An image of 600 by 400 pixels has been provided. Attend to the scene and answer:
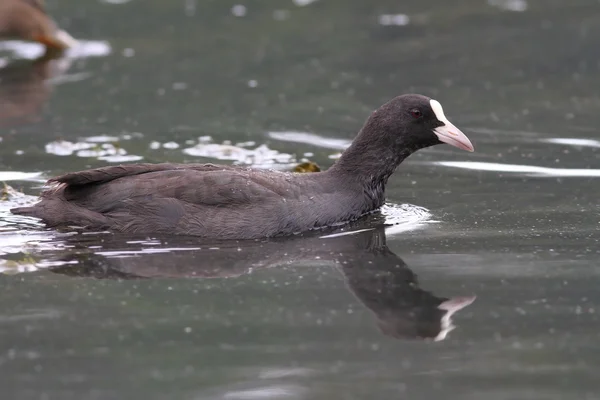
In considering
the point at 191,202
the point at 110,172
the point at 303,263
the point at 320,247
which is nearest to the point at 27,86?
the point at 110,172

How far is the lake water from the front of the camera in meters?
5.64

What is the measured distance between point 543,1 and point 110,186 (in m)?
13.4

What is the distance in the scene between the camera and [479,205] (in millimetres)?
9195

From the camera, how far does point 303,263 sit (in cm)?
761

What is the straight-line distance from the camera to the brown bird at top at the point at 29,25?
16.7 meters

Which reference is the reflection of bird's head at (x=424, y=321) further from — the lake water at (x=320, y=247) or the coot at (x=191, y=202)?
the coot at (x=191, y=202)

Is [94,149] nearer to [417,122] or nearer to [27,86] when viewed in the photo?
[417,122]

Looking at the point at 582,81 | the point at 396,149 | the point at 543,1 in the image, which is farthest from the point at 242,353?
the point at 543,1

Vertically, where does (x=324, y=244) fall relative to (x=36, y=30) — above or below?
below

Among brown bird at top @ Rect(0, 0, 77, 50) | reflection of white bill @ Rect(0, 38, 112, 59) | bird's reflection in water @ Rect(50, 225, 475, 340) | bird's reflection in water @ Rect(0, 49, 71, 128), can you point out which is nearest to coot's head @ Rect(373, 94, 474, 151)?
bird's reflection in water @ Rect(50, 225, 475, 340)

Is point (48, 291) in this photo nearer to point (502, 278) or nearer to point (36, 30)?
point (502, 278)

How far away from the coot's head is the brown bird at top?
9384 millimetres

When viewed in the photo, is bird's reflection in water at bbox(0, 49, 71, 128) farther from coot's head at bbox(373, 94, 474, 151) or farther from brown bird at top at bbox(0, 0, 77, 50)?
coot's head at bbox(373, 94, 474, 151)

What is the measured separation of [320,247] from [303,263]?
42cm
